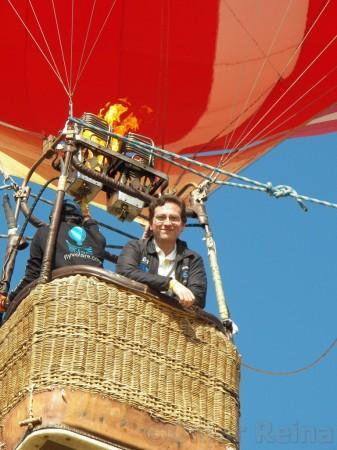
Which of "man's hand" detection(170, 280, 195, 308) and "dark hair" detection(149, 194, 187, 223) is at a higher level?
"dark hair" detection(149, 194, 187, 223)

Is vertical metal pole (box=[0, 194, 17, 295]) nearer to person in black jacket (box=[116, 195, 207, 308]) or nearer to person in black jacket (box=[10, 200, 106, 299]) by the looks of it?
person in black jacket (box=[10, 200, 106, 299])

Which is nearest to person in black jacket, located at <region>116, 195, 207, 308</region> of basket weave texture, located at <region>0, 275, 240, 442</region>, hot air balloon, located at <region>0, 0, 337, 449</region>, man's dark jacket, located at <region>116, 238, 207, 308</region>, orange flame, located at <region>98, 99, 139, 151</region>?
man's dark jacket, located at <region>116, 238, 207, 308</region>

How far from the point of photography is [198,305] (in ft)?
19.5

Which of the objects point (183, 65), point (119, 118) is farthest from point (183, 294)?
point (183, 65)

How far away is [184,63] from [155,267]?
4.47 metres

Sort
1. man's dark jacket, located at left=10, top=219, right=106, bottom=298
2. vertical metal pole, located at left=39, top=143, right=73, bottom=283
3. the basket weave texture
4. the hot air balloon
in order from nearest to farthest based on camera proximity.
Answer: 1. the basket weave texture
2. vertical metal pole, located at left=39, top=143, right=73, bottom=283
3. man's dark jacket, located at left=10, top=219, right=106, bottom=298
4. the hot air balloon

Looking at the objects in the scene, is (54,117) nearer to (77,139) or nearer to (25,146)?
(25,146)

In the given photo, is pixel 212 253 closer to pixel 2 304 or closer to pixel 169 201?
pixel 169 201

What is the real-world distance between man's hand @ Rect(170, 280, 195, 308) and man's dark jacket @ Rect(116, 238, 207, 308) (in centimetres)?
4

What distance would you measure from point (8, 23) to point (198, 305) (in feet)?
16.6

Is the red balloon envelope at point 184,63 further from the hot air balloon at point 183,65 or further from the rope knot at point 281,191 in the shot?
the rope knot at point 281,191

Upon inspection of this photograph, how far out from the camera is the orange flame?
31.2ft

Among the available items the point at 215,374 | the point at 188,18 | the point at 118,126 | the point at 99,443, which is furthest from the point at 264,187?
the point at 188,18

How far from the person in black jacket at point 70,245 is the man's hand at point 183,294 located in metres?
0.53
